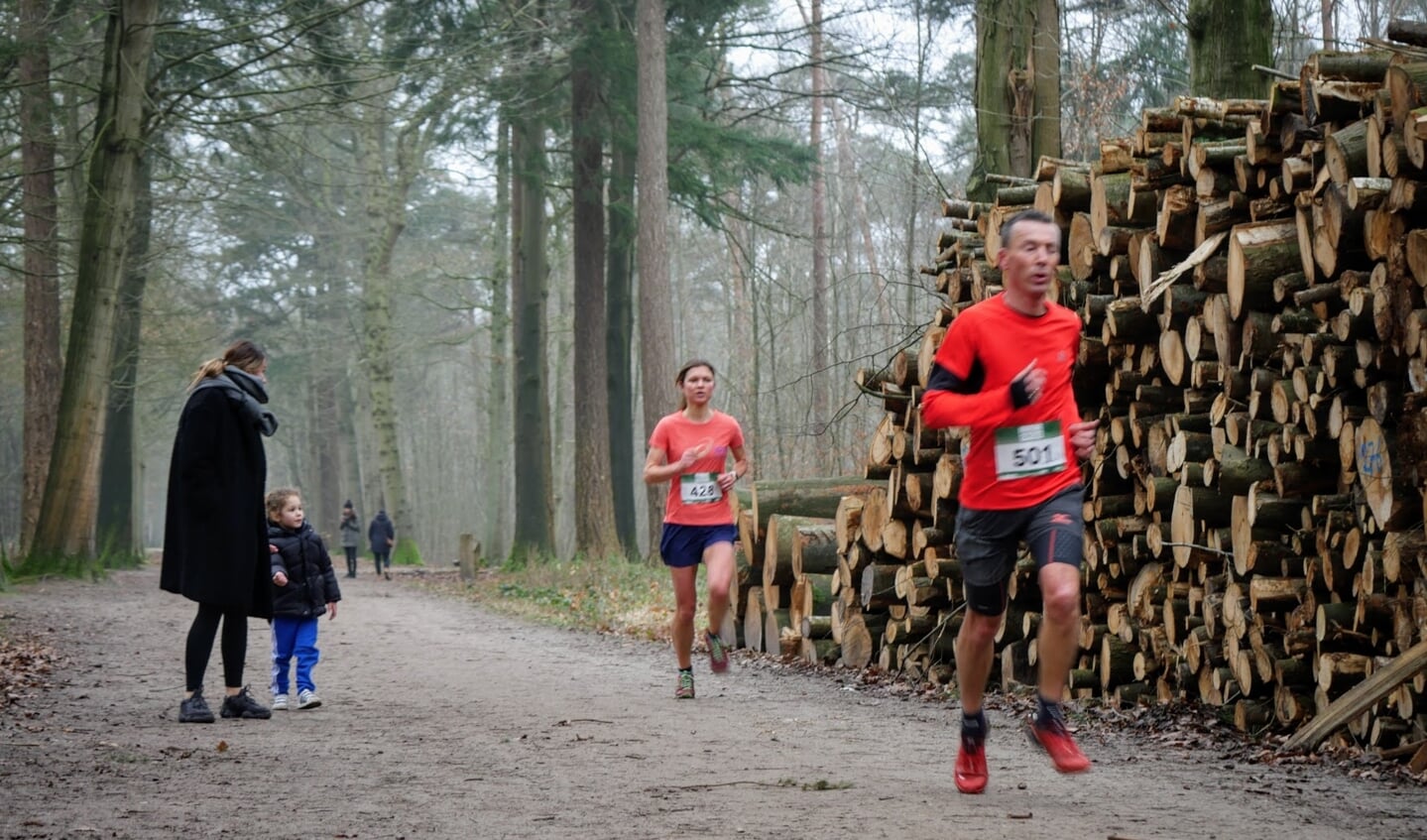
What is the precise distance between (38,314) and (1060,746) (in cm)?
2293

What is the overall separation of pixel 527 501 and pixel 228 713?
1900 centimetres

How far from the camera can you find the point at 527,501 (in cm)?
2709

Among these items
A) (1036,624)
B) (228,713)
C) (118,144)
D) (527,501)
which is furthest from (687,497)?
(527,501)

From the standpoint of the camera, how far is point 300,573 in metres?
8.62

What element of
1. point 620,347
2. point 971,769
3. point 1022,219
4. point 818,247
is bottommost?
point 971,769

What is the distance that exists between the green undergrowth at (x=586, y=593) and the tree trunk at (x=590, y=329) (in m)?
0.75

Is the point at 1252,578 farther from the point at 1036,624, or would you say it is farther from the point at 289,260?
the point at 289,260

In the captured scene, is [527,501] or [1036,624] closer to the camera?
[1036,624]

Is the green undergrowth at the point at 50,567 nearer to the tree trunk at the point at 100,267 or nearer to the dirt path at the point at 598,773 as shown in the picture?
the tree trunk at the point at 100,267

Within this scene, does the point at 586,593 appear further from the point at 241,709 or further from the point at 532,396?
the point at 241,709

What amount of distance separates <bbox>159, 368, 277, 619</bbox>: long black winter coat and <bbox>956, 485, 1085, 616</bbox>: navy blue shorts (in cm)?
412

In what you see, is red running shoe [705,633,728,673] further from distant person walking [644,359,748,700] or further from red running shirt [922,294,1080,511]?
red running shirt [922,294,1080,511]

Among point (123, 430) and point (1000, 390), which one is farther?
point (123, 430)

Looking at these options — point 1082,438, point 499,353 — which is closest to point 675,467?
point 1082,438
